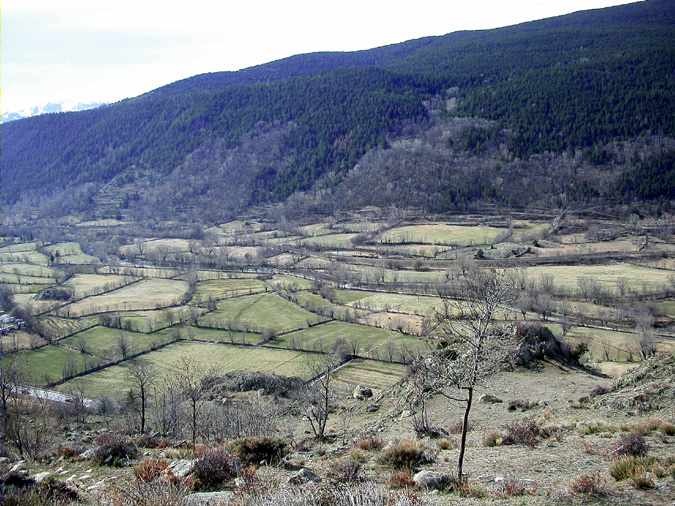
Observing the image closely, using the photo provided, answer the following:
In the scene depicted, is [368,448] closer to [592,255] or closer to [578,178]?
[592,255]

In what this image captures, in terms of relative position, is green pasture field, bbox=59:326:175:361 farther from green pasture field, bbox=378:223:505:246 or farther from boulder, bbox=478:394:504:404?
green pasture field, bbox=378:223:505:246

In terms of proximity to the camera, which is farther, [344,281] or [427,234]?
[427,234]

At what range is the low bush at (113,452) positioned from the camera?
1852cm

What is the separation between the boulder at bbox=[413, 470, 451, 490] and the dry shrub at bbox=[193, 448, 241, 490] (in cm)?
504

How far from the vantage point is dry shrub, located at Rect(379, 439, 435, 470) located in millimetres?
16422

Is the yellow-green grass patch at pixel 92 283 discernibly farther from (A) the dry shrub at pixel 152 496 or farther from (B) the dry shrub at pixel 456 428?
(A) the dry shrub at pixel 152 496

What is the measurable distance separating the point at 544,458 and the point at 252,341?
48.6 metres

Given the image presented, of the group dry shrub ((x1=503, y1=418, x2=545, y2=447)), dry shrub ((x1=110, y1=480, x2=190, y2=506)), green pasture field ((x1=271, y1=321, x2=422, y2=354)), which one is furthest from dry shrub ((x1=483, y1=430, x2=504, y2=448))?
green pasture field ((x1=271, y1=321, x2=422, y2=354))

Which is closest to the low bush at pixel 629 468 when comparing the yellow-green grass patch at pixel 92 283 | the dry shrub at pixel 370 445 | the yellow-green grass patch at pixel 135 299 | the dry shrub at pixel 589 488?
the dry shrub at pixel 589 488

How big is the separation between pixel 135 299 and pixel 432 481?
76.4m

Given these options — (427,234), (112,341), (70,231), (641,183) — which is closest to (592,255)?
(427,234)

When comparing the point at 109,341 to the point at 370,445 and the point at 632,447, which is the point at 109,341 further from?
the point at 632,447

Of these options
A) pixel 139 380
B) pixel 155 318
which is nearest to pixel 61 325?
pixel 155 318

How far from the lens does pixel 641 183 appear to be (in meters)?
140
